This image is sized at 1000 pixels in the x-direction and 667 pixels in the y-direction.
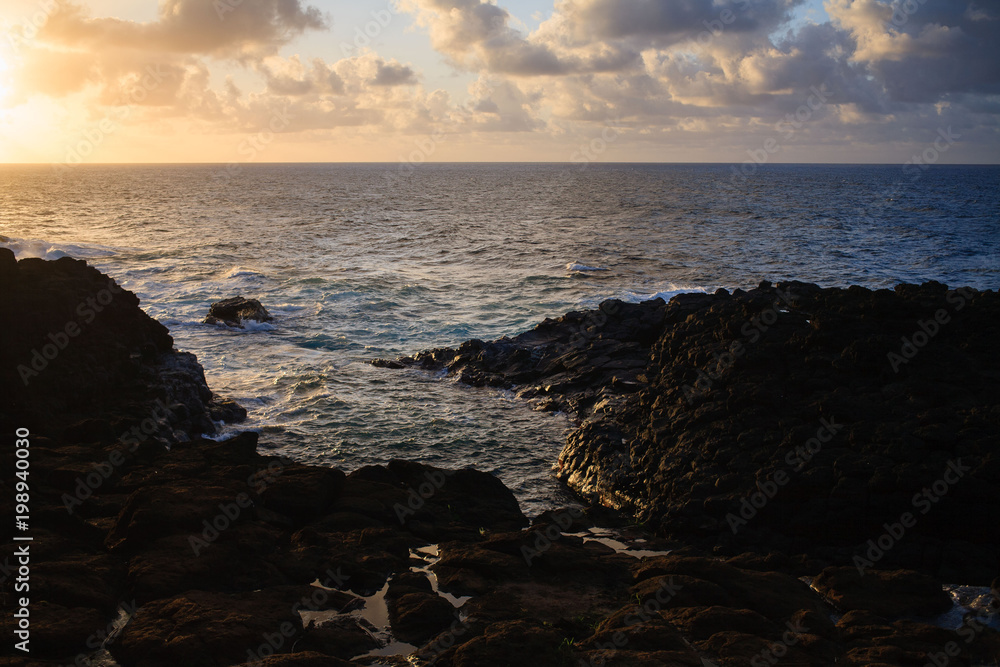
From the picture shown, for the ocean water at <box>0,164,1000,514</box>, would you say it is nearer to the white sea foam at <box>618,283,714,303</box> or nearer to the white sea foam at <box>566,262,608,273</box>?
the white sea foam at <box>618,283,714,303</box>

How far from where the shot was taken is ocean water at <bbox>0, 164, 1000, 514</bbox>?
17.9 meters

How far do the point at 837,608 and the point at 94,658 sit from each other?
369 inches

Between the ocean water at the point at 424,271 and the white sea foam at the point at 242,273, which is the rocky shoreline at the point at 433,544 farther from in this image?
the white sea foam at the point at 242,273

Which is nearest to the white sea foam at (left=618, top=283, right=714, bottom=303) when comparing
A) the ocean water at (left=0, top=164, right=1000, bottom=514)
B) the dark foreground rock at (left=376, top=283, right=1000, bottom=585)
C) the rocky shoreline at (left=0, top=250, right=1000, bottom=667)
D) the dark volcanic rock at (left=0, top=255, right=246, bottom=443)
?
the ocean water at (left=0, top=164, right=1000, bottom=514)

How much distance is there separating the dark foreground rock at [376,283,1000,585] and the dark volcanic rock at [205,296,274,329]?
1715 cm

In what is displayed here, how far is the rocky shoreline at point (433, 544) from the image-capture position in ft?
25.9

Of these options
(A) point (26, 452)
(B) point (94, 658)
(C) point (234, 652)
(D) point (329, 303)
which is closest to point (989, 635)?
(C) point (234, 652)

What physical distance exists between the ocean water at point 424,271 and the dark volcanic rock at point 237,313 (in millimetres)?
569

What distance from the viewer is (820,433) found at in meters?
12.0

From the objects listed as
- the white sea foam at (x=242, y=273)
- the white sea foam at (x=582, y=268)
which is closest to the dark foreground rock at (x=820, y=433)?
the white sea foam at (x=582, y=268)

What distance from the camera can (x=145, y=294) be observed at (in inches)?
1369

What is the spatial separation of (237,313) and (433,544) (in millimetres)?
20918

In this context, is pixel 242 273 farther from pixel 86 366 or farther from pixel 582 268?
pixel 86 366

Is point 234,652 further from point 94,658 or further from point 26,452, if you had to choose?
point 26,452
